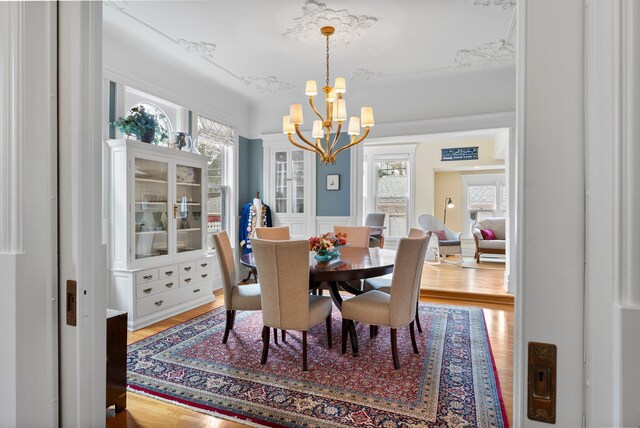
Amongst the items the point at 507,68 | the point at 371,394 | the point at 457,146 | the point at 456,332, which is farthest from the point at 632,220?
the point at 457,146

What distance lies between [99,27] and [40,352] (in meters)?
0.88

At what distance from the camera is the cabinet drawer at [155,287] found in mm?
3502

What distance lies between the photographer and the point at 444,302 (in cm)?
447

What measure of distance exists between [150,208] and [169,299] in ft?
3.35

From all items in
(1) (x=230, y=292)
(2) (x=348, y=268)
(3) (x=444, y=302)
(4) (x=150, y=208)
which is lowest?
(3) (x=444, y=302)

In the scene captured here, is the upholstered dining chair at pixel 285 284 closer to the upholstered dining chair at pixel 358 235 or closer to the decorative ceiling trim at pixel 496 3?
the upholstered dining chair at pixel 358 235

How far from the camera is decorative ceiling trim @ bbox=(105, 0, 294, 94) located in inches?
117

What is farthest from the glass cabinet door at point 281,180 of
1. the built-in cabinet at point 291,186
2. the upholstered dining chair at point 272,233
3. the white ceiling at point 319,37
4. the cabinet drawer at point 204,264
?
the cabinet drawer at point 204,264

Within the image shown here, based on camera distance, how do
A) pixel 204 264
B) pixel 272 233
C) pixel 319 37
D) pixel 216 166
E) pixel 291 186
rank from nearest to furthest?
pixel 319 37, pixel 272 233, pixel 204 264, pixel 216 166, pixel 291 186

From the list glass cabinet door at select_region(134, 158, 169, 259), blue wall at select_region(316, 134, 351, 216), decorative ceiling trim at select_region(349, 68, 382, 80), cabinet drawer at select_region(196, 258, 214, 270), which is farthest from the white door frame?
blue wall at select_region(316, 134, 351, 216)

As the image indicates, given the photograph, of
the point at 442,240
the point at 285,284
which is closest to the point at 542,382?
the point at 285,284

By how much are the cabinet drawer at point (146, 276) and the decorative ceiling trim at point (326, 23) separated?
275cm

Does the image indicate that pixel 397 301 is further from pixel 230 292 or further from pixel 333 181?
pixel 333 181

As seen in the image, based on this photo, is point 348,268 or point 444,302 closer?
point 348,268
